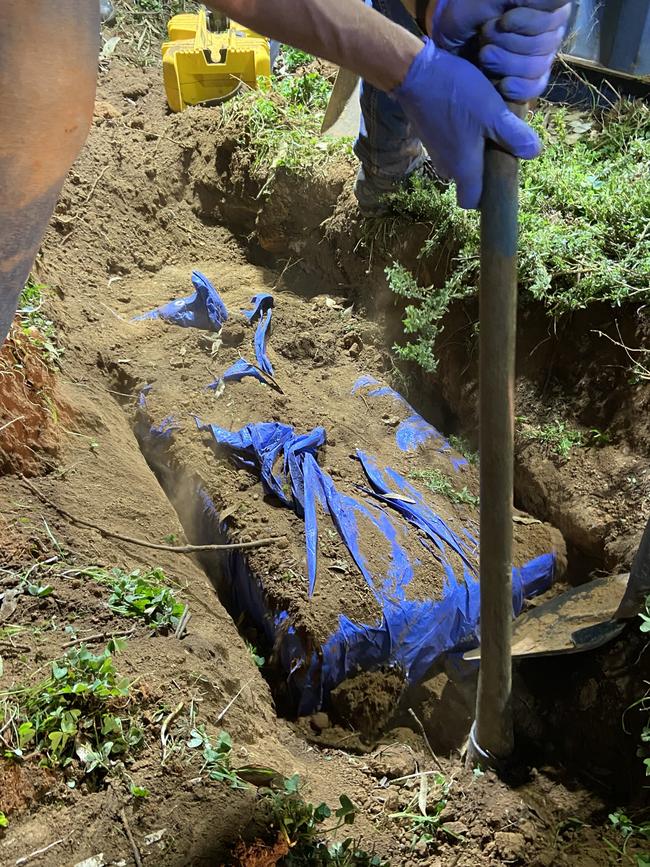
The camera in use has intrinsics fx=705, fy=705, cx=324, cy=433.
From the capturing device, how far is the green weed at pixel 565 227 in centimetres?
305

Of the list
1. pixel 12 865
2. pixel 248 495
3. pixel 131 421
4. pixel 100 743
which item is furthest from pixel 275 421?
pixel 12 865

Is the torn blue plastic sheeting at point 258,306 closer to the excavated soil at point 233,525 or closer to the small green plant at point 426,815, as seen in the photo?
the excavated soil at point 233,525

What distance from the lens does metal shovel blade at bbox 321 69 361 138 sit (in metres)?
4.58

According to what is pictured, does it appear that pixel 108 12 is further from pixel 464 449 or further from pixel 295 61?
pixel 464 449

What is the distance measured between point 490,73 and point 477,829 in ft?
7.03

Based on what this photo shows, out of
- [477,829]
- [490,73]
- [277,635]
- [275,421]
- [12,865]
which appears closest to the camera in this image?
[12,865]

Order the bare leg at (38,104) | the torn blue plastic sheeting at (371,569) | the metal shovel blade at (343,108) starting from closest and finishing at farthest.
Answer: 1. the bare leg at (38,104)
2. the torn blue plastic sheeting at (371,569)
3. the metal shovel blade at (343,108)

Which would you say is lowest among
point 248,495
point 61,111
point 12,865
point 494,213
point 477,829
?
point 477,829

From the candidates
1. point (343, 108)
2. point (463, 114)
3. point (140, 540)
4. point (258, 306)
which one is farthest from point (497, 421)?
point (343, 108)

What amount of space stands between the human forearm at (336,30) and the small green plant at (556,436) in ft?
5.80

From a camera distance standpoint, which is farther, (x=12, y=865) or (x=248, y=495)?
(x=248, y=495)

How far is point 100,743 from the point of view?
1729mm

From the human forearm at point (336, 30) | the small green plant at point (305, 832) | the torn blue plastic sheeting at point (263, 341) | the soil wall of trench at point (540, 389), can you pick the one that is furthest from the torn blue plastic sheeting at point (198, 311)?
the small green plant at point (305, 832)

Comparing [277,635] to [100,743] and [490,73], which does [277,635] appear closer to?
[100,743]
